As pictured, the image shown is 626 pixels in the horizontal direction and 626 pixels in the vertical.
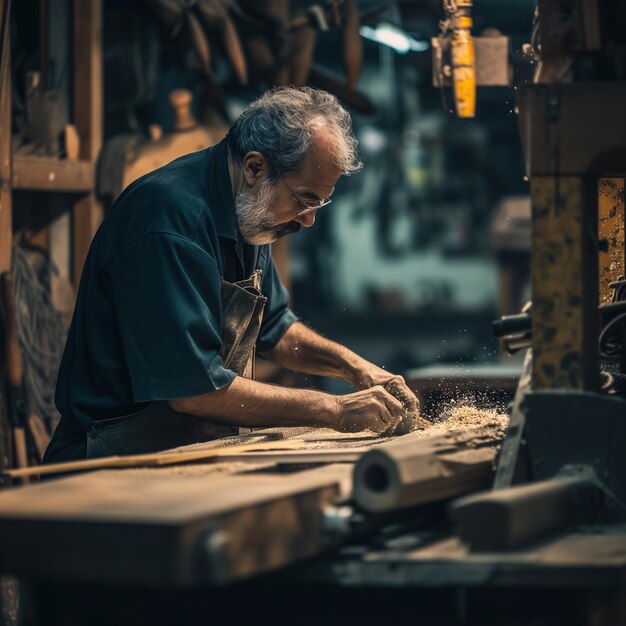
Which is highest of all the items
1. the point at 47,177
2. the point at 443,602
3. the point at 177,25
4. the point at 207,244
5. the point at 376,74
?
the point at 376,74

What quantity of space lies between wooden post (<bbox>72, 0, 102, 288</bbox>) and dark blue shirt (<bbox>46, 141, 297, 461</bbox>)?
2523 mm

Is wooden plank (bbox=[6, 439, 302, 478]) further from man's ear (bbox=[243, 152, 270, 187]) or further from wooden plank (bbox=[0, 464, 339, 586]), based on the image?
man's ear (bbox=[243, 152, 270, 187])

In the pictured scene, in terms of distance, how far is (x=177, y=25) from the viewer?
22.1 ft

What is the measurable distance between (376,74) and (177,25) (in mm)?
10543

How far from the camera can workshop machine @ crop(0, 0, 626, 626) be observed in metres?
2.00

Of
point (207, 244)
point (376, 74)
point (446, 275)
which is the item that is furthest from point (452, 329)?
point (207, 244)

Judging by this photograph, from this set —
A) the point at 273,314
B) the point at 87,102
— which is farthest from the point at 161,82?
the point at 273,314

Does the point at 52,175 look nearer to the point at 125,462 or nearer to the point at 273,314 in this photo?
the point at 273,314

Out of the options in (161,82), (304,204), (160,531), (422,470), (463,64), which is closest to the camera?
(160,531)

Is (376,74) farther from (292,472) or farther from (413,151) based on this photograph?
(292,472)

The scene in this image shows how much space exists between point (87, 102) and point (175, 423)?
3.10 meters

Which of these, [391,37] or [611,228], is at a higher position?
[391,37]

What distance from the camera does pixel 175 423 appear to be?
3.55 m

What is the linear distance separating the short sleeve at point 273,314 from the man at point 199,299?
37 centimetres
